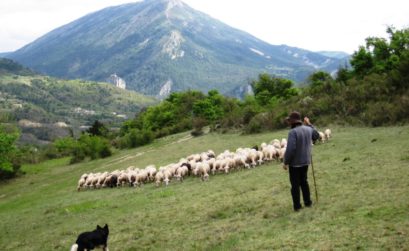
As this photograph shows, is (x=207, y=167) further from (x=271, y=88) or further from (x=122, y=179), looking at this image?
(x=271, y=88)

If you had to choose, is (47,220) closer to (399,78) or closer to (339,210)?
(339,210)

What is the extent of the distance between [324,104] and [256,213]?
28.6 m

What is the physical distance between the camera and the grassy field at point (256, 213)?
914cm

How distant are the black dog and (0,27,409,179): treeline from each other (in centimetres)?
2532

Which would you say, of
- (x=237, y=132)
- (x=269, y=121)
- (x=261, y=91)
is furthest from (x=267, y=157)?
(x=261, y=91)

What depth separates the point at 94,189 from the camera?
2780 cm

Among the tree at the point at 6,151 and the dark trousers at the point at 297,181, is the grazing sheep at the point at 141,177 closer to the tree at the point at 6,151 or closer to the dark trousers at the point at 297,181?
the dark trousers at the point at 297,181

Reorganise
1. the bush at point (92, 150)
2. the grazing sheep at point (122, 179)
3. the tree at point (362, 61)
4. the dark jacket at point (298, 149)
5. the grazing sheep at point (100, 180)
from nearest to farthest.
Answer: the dark jacket at point (298, 149), the grazing sheep at point (122, 179), the grazing sheep at point (100, 180), the tree at point (362, 61), the bush at point (92, 150)

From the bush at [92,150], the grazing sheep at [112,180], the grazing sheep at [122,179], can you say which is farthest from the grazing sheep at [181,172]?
the bush at [92,150]

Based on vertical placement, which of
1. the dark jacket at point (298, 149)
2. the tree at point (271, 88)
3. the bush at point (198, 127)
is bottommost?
the dark jacket at point (298, 149)

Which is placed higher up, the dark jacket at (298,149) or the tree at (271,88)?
the tree at (271,88)

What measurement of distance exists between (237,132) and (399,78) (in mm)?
16544

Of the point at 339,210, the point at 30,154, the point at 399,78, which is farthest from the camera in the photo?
the point at 30,154

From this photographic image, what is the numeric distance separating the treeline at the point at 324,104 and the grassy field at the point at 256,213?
443 inches
